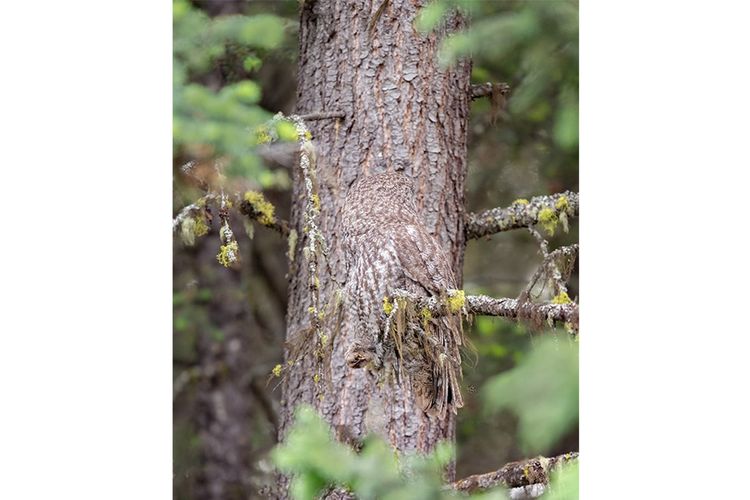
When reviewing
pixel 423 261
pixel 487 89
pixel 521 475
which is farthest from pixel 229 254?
pixel 487 89

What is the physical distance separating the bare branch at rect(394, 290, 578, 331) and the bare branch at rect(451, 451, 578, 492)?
1.11 ft

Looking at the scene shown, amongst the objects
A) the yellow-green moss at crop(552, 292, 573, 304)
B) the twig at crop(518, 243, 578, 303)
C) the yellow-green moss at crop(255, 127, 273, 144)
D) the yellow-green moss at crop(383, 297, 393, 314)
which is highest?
the yellow-green moss at crop(255, 127, 273, 144)

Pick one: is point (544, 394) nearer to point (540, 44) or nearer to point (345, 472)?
point (345, 472)

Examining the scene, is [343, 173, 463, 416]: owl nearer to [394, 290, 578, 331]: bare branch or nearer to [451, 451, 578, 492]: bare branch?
[394, 290, 578, 331]: bare branch

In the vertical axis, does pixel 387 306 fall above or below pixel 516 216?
below

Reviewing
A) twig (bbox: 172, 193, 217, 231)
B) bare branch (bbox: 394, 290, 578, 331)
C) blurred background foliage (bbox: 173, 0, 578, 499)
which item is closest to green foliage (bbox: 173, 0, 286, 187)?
blurred background foliage (bbox: 173, 0, 578, 499)

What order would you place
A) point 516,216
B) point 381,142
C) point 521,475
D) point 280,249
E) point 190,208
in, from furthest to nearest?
point 280,249, point 516,216, point 381,142, point 190,208, point 521,475

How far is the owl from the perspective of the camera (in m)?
2.12

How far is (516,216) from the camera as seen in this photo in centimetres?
253

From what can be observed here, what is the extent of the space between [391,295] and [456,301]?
0.15 meters

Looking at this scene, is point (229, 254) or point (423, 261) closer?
point (229, 254)

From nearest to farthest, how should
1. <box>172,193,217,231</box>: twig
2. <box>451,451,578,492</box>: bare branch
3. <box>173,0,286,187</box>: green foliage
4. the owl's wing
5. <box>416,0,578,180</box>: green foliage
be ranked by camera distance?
1. <box>416,0,578,180</box>: green foliage
2. <box>173,0,286,187</box>: green foliage
3. <box>451,451,578,492</box>: bare branch
4. the owl's wing
5. <box>172,193,217,231</box>: twig
